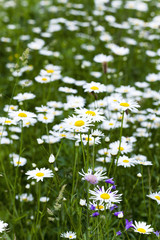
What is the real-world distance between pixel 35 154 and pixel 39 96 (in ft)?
3.36

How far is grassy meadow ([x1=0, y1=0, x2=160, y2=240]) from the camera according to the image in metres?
1.54

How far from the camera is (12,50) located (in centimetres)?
432

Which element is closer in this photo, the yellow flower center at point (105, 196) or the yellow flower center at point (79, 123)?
the yellow flower center at point (105, 196)

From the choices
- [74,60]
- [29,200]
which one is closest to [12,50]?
[74,60]

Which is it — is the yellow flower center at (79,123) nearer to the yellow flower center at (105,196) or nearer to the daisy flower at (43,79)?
the yellow flower center at (105,196)

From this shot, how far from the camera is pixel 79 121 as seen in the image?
151 centimetres

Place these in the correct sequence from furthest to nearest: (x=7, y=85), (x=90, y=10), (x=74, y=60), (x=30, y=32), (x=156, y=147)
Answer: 1. (x=90, y=10)
2. (x=30, y=32)
3. (x=74, y=60)
4. (x=7, y=85)
5. (x=156, y=147)

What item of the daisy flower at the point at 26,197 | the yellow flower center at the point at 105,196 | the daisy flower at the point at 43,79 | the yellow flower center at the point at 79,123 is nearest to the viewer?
the yellow flower center at the point at 105,196

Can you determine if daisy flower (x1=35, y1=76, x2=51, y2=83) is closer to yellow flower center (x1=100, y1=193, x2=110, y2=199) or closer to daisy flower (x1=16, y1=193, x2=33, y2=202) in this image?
daisy flower (x1=16, y1=193, x2=33, y2=202)

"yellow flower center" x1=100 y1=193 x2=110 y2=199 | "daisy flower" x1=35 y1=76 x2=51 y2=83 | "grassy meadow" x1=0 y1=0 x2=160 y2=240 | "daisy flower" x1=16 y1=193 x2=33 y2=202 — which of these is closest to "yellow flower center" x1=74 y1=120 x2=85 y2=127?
"grassy meadow" x1=0 y1=0 x2=160 y2=240

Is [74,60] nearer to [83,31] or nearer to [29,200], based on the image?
[83,31]

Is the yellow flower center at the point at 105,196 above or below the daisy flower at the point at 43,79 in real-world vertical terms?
above

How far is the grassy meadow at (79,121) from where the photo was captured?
5.05ft

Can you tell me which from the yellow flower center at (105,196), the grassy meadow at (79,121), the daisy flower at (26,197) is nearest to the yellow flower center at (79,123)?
the grassy meadow at (79,121)
